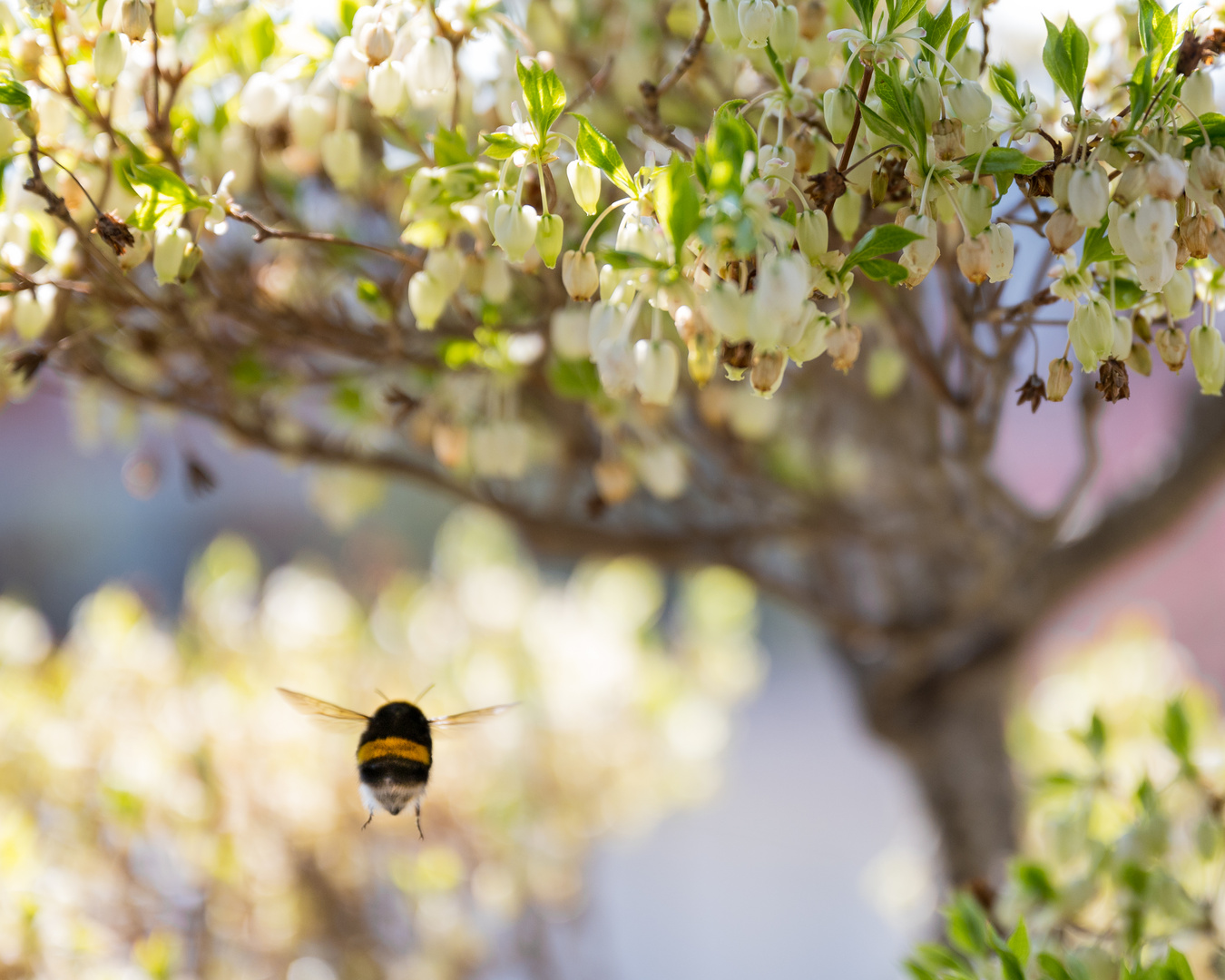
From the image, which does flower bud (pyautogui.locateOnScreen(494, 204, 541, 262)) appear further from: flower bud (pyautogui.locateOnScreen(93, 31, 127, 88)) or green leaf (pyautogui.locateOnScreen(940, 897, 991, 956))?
green leaf (pyautogui.locateOnScreen(940, 897, 991, 956))

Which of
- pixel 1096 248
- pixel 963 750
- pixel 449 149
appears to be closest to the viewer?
pixel 1096 248

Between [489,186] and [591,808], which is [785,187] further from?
[591,808]

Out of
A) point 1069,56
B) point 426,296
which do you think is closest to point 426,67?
point 426,296

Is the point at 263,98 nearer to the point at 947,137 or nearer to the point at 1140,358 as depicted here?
the point at 947,137

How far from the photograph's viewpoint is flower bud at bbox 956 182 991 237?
469 millimetres

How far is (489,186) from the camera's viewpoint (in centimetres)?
58

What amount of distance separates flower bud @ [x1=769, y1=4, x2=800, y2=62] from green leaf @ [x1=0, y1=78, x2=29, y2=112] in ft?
1.36

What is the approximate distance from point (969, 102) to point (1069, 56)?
68 mm

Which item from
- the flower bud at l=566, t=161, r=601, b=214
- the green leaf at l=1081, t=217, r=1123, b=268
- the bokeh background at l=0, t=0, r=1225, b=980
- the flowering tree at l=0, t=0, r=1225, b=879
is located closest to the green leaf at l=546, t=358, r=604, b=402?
the flowering tree at l=0, t=0, r=1225, b=879

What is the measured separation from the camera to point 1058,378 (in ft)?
1.68

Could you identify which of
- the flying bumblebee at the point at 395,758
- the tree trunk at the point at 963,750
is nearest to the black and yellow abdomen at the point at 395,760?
the flying bumblebee at the point at 395,758

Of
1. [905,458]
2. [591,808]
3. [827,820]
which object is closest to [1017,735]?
[905,458]

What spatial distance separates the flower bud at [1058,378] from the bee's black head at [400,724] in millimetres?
451

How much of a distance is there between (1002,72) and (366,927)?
1301 millimetres
